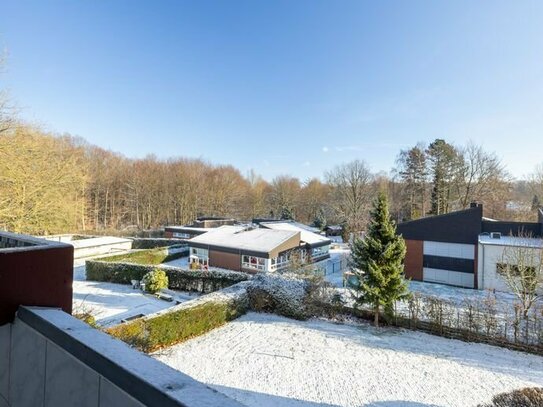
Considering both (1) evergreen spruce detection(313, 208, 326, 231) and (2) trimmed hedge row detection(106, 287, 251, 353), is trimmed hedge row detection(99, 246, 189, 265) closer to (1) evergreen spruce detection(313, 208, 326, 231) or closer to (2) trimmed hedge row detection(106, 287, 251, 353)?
(2) trimmed hedge row detection(106, 287, 251, 353)

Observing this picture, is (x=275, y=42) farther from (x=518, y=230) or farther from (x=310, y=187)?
(x=310, y=187)

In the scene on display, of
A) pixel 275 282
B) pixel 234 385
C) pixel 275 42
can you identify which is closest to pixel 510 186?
pixel 275 42

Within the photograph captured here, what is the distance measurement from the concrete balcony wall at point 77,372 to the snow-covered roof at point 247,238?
18.6 m

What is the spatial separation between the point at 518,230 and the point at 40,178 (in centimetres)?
3271

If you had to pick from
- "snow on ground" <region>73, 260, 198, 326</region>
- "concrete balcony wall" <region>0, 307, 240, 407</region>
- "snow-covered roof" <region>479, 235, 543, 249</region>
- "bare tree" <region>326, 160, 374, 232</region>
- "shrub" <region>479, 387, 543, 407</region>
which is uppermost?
"bare tree" <region>326, 160, 374, 232</region>

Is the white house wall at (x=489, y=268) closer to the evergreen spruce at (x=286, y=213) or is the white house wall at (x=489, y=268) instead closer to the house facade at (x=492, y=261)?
the house facade at (x=492, y=261)

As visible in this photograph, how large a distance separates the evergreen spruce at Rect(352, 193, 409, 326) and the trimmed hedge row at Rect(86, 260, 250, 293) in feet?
19.8

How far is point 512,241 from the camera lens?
60.7 ft

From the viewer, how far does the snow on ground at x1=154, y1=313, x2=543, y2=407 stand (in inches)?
312

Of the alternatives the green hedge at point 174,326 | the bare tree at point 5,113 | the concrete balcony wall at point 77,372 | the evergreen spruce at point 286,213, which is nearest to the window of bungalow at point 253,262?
the green hedge at point 174,326

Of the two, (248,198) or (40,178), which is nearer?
(40,178)

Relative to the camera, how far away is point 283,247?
21.7 metres

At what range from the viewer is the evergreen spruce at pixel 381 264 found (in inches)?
527

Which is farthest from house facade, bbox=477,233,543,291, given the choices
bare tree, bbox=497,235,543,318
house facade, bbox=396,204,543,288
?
bare tree, bbox=497,235,543,318
